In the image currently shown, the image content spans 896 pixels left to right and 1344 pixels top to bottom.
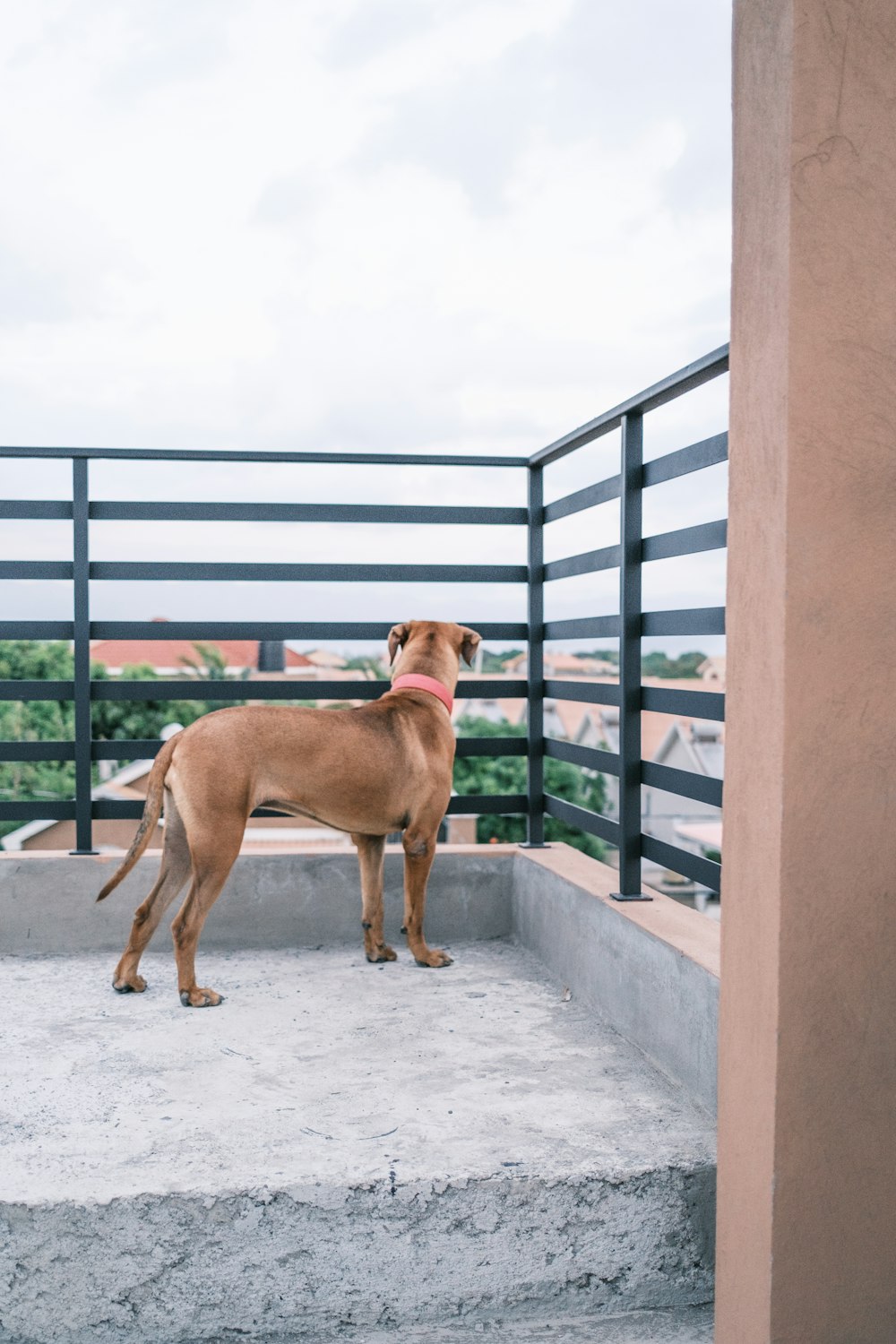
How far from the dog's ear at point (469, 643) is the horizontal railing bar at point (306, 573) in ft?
0.94

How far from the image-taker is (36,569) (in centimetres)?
444

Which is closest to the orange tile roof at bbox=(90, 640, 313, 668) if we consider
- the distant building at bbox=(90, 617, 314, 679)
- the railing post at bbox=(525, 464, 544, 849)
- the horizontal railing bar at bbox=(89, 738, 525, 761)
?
the distant building at bbox=(90, 617, 314, 679)

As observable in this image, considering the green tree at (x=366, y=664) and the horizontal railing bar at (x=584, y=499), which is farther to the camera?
the green tree at (x=366, y=664)

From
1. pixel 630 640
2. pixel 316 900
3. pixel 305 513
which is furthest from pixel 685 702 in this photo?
pixel 305 513

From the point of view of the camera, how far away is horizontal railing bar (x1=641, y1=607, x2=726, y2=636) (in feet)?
9.51

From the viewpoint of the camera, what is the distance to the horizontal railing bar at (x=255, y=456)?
14.4ft

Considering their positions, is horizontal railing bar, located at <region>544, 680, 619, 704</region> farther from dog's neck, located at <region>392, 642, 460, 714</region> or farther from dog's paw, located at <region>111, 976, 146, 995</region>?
dog's paw, located at <region>111, 976, 146, 995</region>

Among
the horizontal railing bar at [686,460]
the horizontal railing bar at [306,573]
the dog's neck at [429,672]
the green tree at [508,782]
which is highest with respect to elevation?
the horizontal railing bar at [686,460]

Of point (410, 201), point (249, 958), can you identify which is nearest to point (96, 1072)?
point (249, 958)

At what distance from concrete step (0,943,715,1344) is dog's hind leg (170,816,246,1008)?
676 millimetres

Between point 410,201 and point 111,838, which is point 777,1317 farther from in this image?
point 410,201

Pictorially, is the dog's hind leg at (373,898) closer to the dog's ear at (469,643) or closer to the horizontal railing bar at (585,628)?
the dog's ear at (469,643)

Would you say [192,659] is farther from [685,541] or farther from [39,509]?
[685,541]

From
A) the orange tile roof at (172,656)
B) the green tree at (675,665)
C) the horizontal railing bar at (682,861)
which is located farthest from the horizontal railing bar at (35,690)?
the orange tile roof at (172,656)
